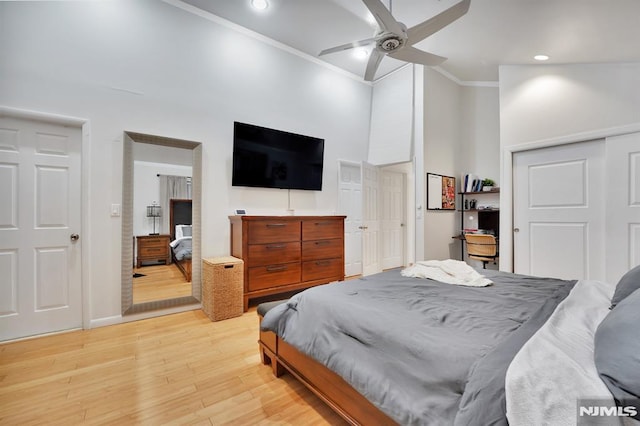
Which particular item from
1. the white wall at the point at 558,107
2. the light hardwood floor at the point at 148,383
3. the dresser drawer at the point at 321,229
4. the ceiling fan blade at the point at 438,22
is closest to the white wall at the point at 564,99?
the white wall at the point at 558,107

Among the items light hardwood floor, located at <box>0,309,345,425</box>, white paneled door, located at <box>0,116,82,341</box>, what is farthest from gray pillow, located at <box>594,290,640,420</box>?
white paneled door, located at <box>0,116,82,341</box>

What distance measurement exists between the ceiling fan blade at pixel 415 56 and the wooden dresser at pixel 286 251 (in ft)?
6.79

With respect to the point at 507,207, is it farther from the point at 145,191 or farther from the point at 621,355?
the point at 145,191

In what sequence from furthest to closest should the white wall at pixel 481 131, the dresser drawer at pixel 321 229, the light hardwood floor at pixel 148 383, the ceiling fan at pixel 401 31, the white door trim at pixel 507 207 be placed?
the white wall at pixel 481 131 → the white door trim at pixel 507 207 → the dresser drawer at pixel 321 229 → the ceiling fan at pixel 401 31 → the light hardwood floor at pixel 148 383

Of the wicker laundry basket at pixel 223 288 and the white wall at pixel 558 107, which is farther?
the white wall at pixel 558 107

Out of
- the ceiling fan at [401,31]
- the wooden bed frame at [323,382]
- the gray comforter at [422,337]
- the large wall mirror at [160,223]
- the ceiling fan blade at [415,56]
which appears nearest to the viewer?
the gray comforter at [422,337]

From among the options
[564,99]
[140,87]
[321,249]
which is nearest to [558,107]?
[564,99]

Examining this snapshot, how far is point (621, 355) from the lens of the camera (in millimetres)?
750

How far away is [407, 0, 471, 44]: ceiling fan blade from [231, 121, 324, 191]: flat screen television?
1939 millimetres

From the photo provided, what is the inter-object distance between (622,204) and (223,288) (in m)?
4.39

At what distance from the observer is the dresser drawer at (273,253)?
10.5ft

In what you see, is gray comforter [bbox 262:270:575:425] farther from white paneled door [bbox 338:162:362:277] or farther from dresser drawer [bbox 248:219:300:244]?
white paneled door [bbox 338:162:362:277]

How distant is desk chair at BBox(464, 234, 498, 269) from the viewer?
382 centimetres

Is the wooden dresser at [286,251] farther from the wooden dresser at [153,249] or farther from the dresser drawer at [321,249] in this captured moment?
the wooden dresser at [153,249]
